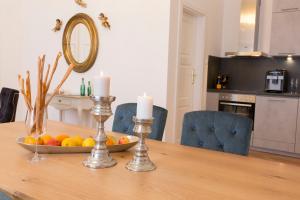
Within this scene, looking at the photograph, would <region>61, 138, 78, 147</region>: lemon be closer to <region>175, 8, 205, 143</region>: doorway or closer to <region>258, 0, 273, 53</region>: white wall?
<region>175, 8, 205, 143</region>: doorway

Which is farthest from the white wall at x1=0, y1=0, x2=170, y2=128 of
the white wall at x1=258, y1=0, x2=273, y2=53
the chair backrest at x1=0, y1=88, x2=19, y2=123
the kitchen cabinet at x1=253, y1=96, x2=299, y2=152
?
the white wall at x1=258, y1=0, x2=273, y2=53

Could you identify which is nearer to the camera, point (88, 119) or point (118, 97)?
point (118, 97)

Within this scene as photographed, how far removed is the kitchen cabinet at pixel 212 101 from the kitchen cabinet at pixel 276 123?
0.62 m

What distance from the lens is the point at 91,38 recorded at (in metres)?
A: 4.18

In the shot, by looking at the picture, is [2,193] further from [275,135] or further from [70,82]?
[275,135]

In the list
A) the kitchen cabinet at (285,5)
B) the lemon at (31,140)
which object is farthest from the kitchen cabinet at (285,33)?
the lemon at (31,140)

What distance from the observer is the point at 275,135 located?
14.1 ft

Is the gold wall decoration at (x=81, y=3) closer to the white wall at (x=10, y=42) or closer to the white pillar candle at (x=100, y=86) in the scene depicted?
the white wall at (x=10, y=42)

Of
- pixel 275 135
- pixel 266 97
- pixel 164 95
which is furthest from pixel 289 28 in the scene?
pixel 164 95

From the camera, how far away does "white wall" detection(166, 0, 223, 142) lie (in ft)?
A: 11.9

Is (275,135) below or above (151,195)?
below

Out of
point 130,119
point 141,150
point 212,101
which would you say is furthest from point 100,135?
point 212,101

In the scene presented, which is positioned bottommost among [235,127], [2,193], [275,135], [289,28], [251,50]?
[275,135]

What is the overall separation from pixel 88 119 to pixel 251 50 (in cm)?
271
